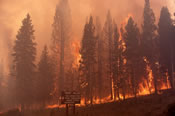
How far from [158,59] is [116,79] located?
1063cm

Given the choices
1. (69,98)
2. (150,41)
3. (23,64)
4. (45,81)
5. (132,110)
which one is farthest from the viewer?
(45,81)

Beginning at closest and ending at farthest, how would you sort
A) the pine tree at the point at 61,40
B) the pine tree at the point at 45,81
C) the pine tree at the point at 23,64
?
1. the pine tree at the point at 23,64
2. the pine tree at the point at 61,40
3. the pine tree at the point at 45,81

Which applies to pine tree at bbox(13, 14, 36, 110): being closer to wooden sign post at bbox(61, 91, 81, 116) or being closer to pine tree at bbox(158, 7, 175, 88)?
wooden sign post at bbox(61, 91, 81, 116)

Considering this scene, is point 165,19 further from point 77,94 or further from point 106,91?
point 77,94

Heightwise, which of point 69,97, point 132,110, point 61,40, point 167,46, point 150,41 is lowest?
point 132,110

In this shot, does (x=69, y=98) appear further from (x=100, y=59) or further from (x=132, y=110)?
(x=100, y=59)

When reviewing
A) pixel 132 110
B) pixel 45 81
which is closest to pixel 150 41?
pixel 132 110

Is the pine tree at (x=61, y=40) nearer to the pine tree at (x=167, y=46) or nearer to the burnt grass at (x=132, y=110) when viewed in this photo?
the burnt grass at (x=132, y=110)

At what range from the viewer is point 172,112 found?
15.9 meters

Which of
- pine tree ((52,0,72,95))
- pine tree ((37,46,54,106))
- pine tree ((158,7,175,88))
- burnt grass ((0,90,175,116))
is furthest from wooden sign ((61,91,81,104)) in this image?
pine tree ((37,46,54,106))

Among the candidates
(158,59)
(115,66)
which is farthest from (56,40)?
(158,59)

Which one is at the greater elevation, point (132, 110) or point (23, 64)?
point (23, 64)

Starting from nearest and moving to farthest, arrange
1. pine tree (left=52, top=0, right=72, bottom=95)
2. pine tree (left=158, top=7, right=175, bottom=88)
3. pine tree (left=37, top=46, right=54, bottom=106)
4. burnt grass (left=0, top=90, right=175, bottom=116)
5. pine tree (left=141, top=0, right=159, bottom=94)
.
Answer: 1. burnt grass (left=0, top=90, right=175, bottom=116)
2. pine tree (left=141, top=0, right=159, bottom=94)
3. pine tree (left=158, top=7, right=175, bottom=88)
4. pine tree (left=52, top=0, right=72, bottom=95)
5. pine tree (left=37, top=46, right=54, bottom=106)

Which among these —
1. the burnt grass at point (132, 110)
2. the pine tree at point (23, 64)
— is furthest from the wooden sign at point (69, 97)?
the pine tree at point (23, 64)
